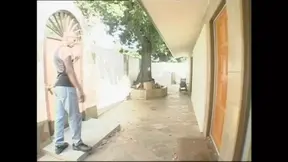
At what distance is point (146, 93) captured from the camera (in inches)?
41.0

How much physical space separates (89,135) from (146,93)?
260mm

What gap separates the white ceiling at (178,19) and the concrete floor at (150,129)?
0.18 m

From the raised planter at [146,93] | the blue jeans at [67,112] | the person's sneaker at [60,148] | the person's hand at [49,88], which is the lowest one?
the person's sneaker at [60,148]

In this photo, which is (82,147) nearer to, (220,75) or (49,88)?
(49,88)

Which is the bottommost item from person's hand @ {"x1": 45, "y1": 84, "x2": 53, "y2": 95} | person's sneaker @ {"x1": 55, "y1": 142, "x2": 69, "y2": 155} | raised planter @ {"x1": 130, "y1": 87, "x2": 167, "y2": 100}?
person's sneaker @ {"x1": 55, "y1": 142, "x2": 69, "y2": 155}

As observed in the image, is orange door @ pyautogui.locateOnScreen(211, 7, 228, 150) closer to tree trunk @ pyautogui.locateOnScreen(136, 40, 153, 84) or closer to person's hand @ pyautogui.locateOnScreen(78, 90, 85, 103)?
tree trunk @ pyautogui.locateOnScreen(136, 40, 153, 84)

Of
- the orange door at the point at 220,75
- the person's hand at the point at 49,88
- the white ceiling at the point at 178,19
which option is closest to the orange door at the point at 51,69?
the person's hand at the point at 49,88

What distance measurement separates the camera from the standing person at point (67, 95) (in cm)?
93

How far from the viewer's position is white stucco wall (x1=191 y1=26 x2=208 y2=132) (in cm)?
98

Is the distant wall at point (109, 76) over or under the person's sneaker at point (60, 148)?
over

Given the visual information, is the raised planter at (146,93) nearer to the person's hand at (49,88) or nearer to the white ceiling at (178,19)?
the white ceiling at (178,19)

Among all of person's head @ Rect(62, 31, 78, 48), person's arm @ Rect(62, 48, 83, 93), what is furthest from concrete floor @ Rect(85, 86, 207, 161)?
person's head @ Rect(62, 31, 78, 48)
